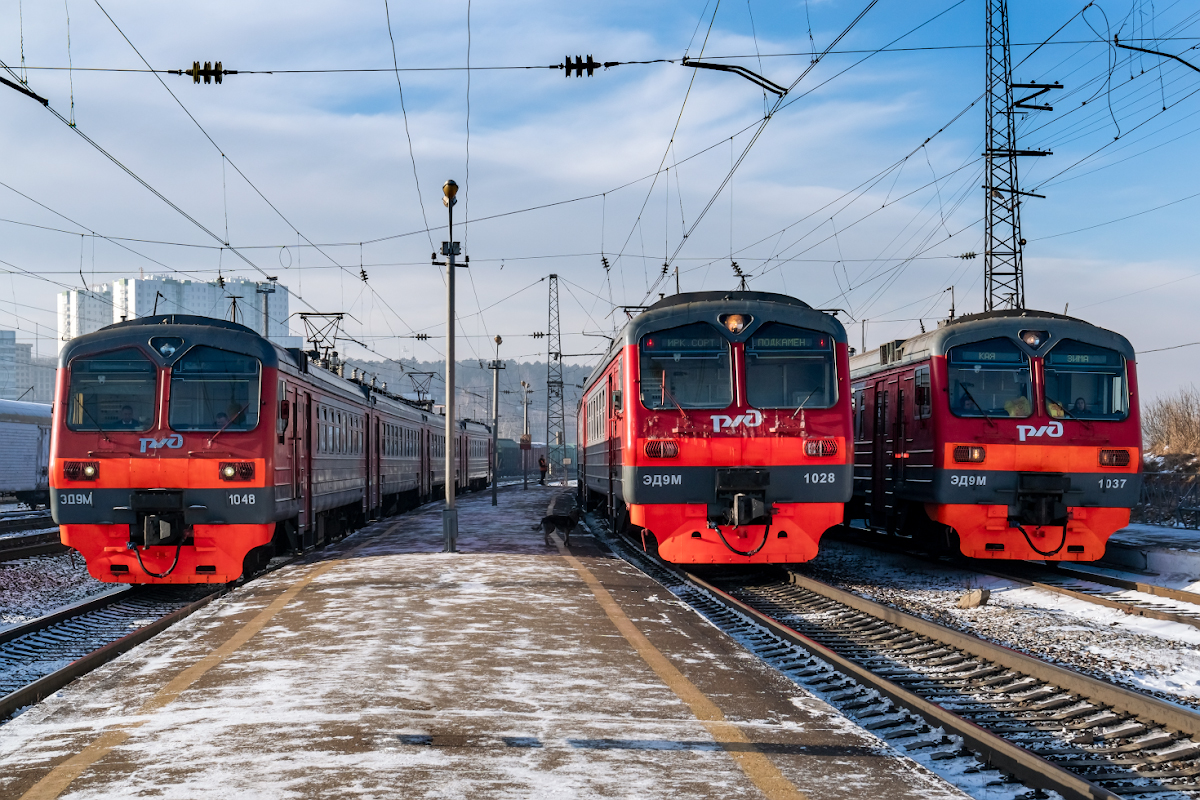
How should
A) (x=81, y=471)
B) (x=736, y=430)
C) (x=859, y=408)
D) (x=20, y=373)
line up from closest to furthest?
(x=81, y=471) → (x=736, y=430) → (x=859, y=408) → (x=20, y=373)

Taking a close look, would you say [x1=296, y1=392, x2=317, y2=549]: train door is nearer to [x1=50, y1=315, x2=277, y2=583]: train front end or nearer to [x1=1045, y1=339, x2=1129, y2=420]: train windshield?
[x1=50, y1=315, x2=277, y2=583]: train front end

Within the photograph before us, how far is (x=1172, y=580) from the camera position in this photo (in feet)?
46.2

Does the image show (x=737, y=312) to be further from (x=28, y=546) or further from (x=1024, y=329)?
(x=28, y=546)

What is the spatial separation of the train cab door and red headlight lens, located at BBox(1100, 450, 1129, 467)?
3.69 m

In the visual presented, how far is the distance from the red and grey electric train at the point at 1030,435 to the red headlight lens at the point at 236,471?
909 cm

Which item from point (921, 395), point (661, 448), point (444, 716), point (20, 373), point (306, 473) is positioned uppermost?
point (20, 373)

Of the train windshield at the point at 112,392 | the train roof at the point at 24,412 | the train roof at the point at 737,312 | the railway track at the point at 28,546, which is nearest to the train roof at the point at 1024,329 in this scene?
the train roof at the point at 737,312

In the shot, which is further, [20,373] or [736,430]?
[20,373]

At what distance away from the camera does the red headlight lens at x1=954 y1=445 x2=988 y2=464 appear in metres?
13.7

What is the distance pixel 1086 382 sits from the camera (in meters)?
14.0

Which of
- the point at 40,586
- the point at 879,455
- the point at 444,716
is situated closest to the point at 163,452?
the point at 40,586

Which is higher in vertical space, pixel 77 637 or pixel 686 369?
pixel 686 369

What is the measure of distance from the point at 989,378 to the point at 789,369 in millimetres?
3194

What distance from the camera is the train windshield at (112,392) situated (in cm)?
1248
